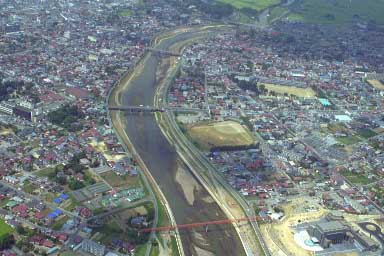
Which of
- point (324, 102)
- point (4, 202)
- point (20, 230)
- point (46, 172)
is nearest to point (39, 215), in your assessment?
point (20, 230)

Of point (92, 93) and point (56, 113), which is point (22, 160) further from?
point (92, 93)

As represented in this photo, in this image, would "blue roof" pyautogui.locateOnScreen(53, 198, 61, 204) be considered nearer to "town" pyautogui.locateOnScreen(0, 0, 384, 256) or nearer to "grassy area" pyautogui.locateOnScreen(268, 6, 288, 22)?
"town" pyautogui.locateOnScreen(0, 0, 384, 256)

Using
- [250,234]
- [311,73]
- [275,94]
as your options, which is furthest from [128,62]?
[250,234]

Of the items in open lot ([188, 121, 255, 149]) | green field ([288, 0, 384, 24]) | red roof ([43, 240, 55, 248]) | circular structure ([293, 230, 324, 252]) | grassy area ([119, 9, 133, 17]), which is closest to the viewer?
red roof ([43, 240, 55, 248])

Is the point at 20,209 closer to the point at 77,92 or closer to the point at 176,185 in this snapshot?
the point at 176,185

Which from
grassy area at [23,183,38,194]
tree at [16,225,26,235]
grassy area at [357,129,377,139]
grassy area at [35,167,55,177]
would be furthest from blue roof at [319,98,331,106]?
tree at [16,225,26,235]

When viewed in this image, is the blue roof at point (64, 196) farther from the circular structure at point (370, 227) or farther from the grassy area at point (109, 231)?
the circular structure at point (370, 227)

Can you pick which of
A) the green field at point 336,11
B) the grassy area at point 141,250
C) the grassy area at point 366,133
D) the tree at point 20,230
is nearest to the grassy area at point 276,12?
the green field at point 336,11
